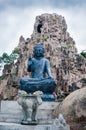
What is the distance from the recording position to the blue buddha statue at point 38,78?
55.4 feet

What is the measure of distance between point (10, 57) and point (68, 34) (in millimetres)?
10551

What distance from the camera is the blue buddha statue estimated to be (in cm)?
1688

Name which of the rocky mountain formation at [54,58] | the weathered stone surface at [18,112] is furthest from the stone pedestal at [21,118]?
the rocky mountain formation at [54,58]

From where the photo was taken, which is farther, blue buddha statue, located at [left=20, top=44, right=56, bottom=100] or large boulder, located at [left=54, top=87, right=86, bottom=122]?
blue buddha statue, located at [left=20, top=44, right=56, bottom=100]

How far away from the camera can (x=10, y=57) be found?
207ft

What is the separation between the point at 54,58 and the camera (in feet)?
181

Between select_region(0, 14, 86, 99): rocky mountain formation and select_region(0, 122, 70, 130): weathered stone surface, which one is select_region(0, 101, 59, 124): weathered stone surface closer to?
select_region(0, 122, 70, 130): weathered stone surface

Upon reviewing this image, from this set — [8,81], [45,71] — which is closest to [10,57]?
[8,81]

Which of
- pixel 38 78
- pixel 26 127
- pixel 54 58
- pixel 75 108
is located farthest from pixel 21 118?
pixel 54 58

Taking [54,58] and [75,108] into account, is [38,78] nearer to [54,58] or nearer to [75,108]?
[75,108]

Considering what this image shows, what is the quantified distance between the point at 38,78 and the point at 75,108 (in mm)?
4050

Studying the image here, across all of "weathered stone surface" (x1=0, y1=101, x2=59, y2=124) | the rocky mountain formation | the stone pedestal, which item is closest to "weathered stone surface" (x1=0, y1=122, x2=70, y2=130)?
the stone pedestal

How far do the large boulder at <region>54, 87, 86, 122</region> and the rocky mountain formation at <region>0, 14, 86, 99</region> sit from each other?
34.5 m

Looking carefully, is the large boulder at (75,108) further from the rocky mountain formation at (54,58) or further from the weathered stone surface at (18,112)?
the rocky mountain formation at (54,58)
